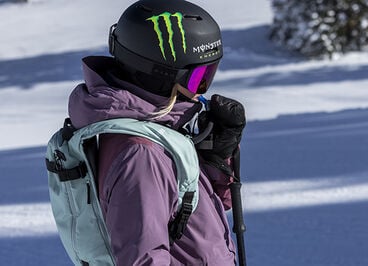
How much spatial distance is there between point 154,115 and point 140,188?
0.23 meters

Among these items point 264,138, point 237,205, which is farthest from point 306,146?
point 237,205

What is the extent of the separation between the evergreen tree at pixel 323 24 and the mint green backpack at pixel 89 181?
11.3 m

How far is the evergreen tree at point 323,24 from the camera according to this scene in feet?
42.6

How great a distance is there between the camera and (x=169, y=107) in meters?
2.03

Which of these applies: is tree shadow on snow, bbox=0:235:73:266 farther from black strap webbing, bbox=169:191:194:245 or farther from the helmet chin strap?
black strap webbing, bbox=169:191:194:245

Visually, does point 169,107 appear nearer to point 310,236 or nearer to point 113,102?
point 113,102

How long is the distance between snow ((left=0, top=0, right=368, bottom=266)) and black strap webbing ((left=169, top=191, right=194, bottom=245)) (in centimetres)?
267

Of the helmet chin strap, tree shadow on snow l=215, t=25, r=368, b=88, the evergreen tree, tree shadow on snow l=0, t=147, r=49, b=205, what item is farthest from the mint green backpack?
the evergreen tree

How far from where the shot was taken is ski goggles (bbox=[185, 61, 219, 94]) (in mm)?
2105

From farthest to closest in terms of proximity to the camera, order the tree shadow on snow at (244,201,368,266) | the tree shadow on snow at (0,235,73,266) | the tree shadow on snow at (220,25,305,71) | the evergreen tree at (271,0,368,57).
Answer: the tree shadow on snow at (220,25,305,71) → the evergreen tree at (271,0,368,57) → the tree shadow on snow at (0,235,73,266) → the tree shadow on snow at (244,201,368,266)

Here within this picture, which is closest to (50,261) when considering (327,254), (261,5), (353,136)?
(327,254)

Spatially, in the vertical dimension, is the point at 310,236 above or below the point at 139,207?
below

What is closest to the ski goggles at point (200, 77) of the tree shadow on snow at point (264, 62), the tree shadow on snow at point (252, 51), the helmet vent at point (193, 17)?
the helmet vent at point (193, 17)

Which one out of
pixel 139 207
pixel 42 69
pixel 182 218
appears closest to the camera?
pixel 139 207
